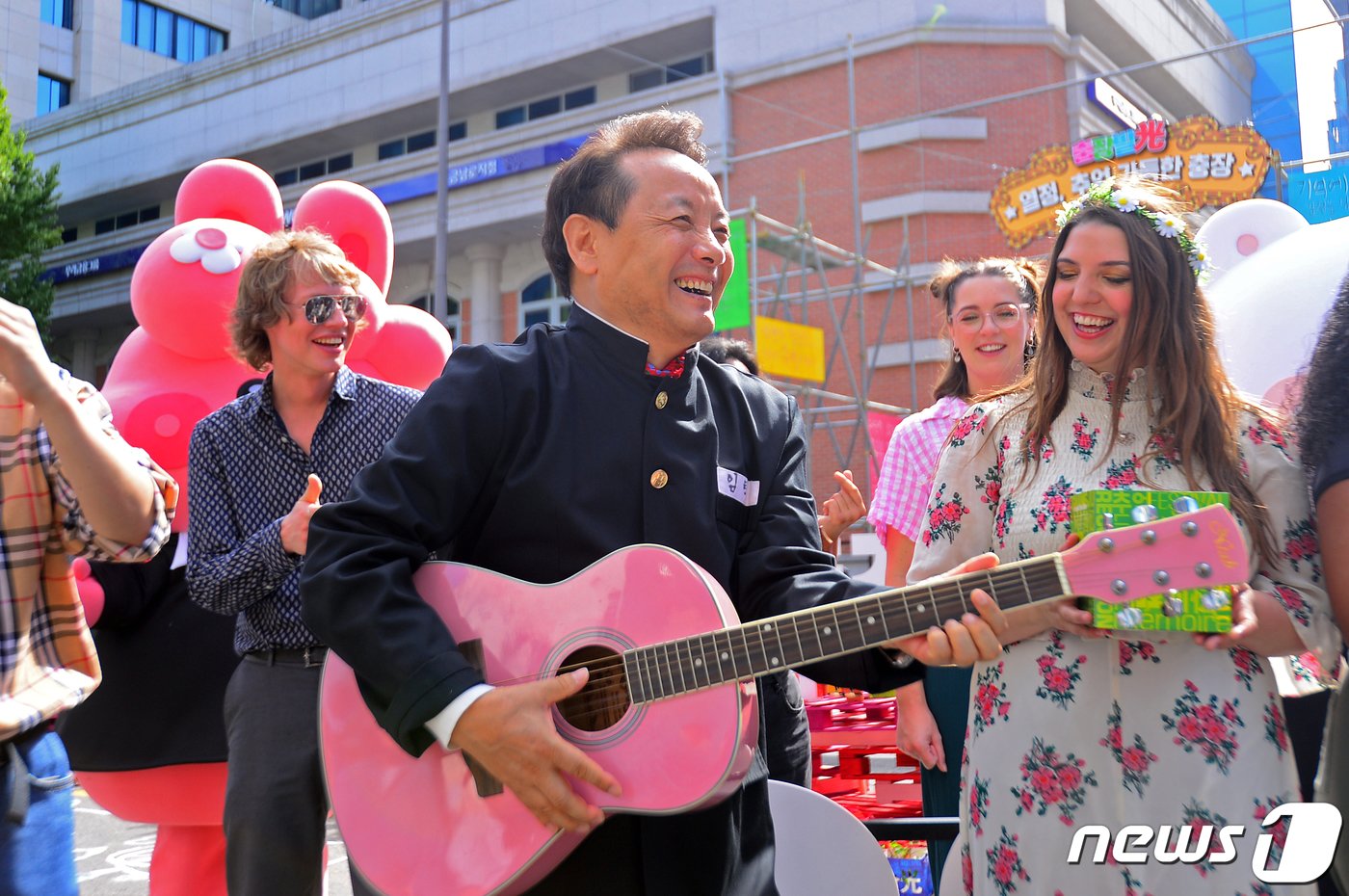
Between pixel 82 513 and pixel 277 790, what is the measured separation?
3.25 feet

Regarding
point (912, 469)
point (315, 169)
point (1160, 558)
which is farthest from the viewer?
point (315, 169)

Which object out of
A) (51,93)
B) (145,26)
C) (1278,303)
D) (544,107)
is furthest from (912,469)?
(145,26)

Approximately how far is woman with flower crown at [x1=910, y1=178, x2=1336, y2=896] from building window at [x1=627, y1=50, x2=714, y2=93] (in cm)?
1901

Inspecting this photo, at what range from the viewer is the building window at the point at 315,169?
2519 cm

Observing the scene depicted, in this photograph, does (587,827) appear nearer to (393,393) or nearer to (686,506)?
(686,506)

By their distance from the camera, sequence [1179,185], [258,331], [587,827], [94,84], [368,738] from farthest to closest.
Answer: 1. [94,84]
2. [1179,185]
3. [258,331]
4. [368,738]
5. [587,827]

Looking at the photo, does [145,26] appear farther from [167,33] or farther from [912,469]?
[912,469]

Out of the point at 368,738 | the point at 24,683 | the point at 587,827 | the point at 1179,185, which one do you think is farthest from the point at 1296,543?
the point at 1179,185

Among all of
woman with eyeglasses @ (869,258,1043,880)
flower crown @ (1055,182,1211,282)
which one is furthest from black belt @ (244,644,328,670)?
flower crown @ (1055,182,1211,282)

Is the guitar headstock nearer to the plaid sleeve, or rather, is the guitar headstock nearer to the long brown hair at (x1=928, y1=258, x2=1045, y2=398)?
the plaid sleeve

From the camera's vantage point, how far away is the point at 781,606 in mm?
2135

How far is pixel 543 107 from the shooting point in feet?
74.2

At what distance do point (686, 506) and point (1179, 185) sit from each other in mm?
12380

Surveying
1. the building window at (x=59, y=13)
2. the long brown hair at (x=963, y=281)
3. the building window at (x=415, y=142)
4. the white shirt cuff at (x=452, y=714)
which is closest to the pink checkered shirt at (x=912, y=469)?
the long brown hair at (x=963, y=281)
